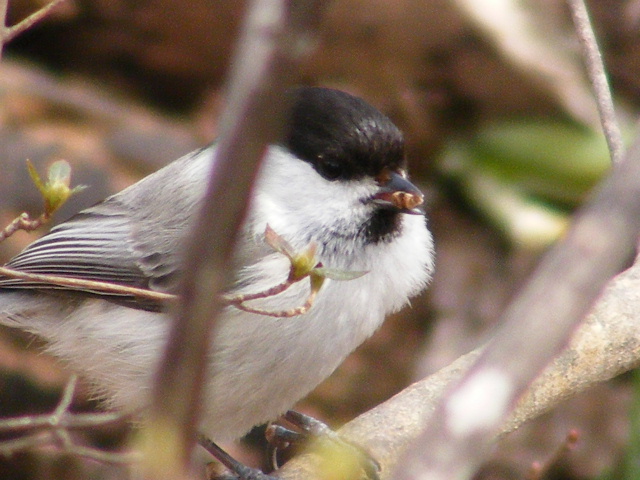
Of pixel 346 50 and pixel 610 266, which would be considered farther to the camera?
pixel 346 50

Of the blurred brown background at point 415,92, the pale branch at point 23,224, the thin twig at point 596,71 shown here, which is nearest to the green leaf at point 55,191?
the pale branch at point 23,224

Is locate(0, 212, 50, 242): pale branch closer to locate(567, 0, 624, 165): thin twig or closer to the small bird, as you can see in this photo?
the small bird

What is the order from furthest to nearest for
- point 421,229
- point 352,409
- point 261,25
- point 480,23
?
point 480,23 < point 352,409 < point 421,229 < point 261,25

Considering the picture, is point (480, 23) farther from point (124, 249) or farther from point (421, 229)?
point (124, 249)

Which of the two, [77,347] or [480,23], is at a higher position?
[480,23]

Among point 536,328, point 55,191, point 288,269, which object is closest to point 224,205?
point 536,328

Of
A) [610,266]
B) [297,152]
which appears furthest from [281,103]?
[297,152]

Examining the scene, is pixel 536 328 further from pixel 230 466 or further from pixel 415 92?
pixel 415 92

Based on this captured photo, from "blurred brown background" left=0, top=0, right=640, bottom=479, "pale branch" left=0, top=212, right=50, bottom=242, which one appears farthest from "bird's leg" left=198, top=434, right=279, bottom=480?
"blurred brown background" left=0, top=0, right=640, bottom=479
